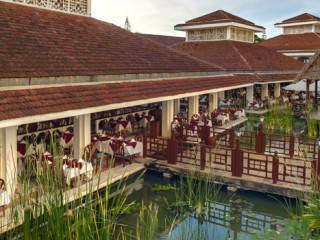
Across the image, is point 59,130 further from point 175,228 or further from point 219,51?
point 219,51

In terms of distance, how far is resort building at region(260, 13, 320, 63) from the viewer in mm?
31250

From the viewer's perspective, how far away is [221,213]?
702 cm

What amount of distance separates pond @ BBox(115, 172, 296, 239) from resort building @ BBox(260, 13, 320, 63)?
26222 millimetres

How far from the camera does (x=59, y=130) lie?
32.2ft

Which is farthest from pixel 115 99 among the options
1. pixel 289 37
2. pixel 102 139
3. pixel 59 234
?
pixel 289 37

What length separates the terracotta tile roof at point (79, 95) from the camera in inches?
241

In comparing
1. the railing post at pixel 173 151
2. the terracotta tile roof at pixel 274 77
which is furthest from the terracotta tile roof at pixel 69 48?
the terracotta tile roof at pixel 274 77

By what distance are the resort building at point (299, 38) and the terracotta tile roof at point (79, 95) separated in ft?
73.8

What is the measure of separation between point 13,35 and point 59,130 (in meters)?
2.72

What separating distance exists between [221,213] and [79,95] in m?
3.75

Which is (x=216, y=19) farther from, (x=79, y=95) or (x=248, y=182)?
(x=79, y=95)

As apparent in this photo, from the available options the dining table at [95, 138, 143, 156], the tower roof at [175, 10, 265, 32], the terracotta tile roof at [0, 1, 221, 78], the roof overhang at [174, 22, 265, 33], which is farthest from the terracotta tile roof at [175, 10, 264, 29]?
the dining table at [95, 138, 143, 156]

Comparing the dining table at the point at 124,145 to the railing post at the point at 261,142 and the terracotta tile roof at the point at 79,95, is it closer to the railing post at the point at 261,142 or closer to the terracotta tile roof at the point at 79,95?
the terracotta tile roof at the point at 79,95

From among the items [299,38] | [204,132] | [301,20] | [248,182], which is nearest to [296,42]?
[299,38]
